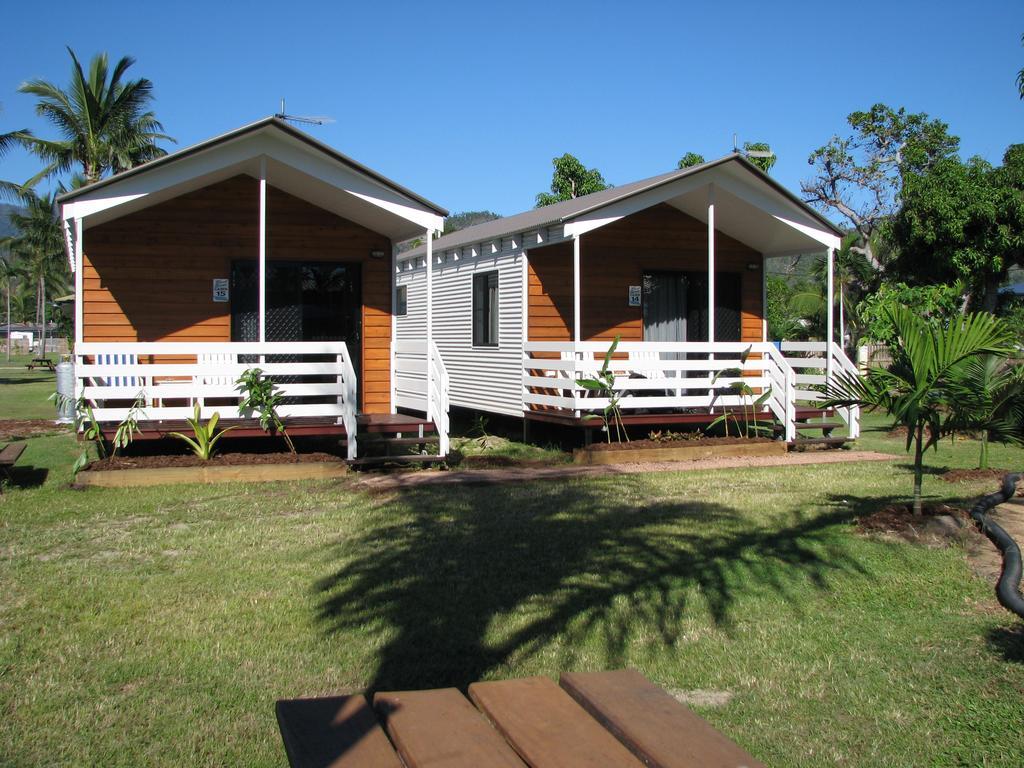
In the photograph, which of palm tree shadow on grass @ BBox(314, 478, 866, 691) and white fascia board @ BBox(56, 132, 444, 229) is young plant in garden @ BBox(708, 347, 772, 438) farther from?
palm tree shadow on grass @ BBox(314, 478, 866, 691)

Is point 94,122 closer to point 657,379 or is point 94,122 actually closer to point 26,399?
point 26,399

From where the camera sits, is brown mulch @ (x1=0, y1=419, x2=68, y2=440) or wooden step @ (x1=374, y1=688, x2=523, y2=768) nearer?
wooden step @ (x1=374, y1=688, x2=523, y2=768)

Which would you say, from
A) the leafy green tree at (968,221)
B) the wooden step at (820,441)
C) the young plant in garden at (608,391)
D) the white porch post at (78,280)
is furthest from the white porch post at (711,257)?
the leafy green tree at (968,221)

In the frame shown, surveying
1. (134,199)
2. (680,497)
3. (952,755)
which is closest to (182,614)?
(952,755)

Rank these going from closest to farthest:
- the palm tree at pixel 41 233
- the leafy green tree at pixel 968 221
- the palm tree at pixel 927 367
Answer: the palm tree at pixel 927 367
the leafy green tree at pixel 968 221
the palm tree at pixel 41 233

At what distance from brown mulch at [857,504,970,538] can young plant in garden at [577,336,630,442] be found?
547 cm

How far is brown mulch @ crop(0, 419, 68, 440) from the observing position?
1698 cm

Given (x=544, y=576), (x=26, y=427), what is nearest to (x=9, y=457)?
(x=544, y=576)

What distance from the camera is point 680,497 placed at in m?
9.91

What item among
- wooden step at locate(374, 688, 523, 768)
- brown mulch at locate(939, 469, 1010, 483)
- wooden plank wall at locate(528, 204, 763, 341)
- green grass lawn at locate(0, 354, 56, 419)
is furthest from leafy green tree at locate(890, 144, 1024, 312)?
wooden step at locate(374, 688, 523, 768)

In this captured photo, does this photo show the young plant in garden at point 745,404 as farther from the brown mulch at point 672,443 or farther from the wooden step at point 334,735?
the wooden step at point 334,735

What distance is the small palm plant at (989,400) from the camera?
25.2 feet

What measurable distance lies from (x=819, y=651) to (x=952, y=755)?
4.06ft

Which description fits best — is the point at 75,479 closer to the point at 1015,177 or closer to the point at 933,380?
the point at 933,380
